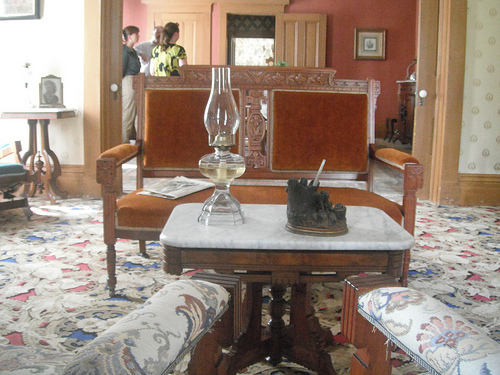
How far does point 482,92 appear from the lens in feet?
14.7

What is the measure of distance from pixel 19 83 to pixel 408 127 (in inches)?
248

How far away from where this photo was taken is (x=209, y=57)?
965cm

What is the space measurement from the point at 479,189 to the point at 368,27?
20.4 feet

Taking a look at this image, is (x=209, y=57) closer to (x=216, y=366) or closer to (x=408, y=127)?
(x=408, y=127)

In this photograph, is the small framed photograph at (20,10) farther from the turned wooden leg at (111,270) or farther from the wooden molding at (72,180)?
the turned wooden leg at (111,270)

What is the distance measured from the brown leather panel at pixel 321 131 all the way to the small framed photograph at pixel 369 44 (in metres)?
7.60

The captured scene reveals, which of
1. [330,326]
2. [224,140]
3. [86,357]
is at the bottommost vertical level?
[330,326]

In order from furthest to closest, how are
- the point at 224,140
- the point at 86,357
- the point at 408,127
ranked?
the point at 408,127 → the point at 224,140 → the point at 86,357

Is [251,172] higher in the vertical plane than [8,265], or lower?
higher

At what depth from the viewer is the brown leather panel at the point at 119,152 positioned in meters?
2.35

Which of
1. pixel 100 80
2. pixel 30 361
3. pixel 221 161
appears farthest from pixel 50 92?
pixel 30 361

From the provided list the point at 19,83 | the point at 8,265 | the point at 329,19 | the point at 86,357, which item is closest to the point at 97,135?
the point at 19,83

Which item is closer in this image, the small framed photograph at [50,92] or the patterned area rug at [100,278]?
the patterned area rug at [100,278]

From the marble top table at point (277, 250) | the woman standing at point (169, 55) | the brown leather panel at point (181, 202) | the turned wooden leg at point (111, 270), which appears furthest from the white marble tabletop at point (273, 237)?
the woman standing at point (169, 55)
